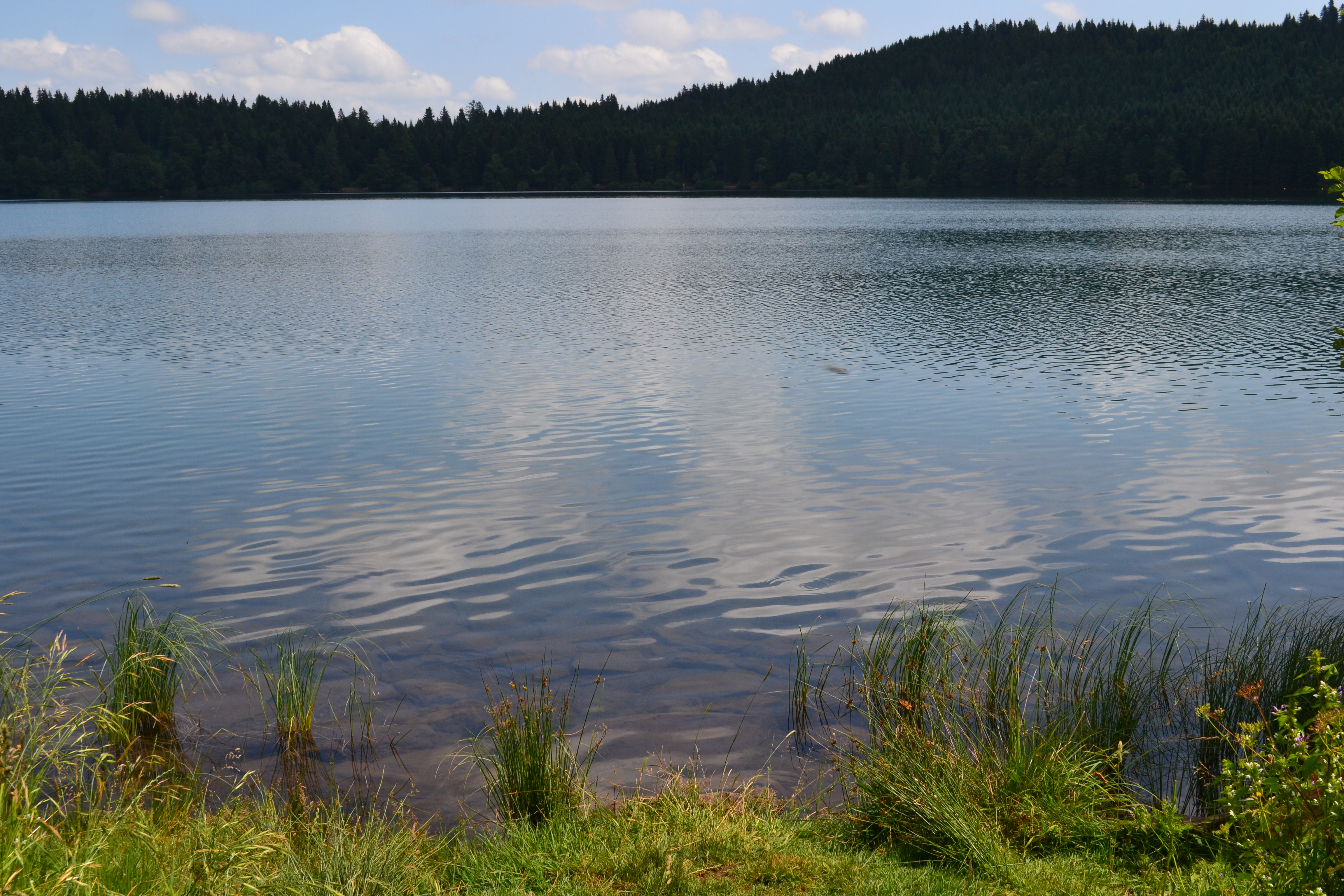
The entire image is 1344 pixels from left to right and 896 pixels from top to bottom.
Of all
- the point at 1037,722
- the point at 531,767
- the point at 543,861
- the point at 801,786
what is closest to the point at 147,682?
the point at 531,767

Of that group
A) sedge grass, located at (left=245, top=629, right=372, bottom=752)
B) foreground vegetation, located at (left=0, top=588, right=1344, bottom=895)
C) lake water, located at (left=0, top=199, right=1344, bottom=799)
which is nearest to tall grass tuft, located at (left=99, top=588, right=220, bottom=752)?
foreground vegetation, located at (left=0, top=588, right=1344, bottom=895)

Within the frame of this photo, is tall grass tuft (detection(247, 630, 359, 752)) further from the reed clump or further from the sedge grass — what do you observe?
the reed clump

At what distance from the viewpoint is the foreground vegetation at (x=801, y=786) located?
5699 mm

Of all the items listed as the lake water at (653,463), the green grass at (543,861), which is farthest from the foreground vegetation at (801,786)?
the lake water at (653,463)

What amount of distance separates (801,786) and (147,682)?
5552mm

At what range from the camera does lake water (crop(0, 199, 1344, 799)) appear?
11695mm

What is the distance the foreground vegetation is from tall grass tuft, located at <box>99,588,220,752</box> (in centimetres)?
4

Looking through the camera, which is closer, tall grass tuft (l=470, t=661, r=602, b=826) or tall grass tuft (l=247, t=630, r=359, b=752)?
tall grass tuft (l=470, t=661, r=602, b=826)

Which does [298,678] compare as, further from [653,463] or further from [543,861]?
[653,463]

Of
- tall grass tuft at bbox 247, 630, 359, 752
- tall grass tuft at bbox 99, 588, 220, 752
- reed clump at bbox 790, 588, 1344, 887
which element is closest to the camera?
reed clump at bbox 790, 588, 1344, 887

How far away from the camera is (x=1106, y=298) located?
139ft

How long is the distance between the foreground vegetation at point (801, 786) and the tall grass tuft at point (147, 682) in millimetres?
38

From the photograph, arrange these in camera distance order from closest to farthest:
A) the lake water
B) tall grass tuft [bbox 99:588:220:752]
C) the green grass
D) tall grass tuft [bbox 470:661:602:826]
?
the green grass, tall grass tuft [bbox 470:661:602:826], tall grass tuft [bbox 99:588:220:752], the lake water

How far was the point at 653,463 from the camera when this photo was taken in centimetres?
1847
